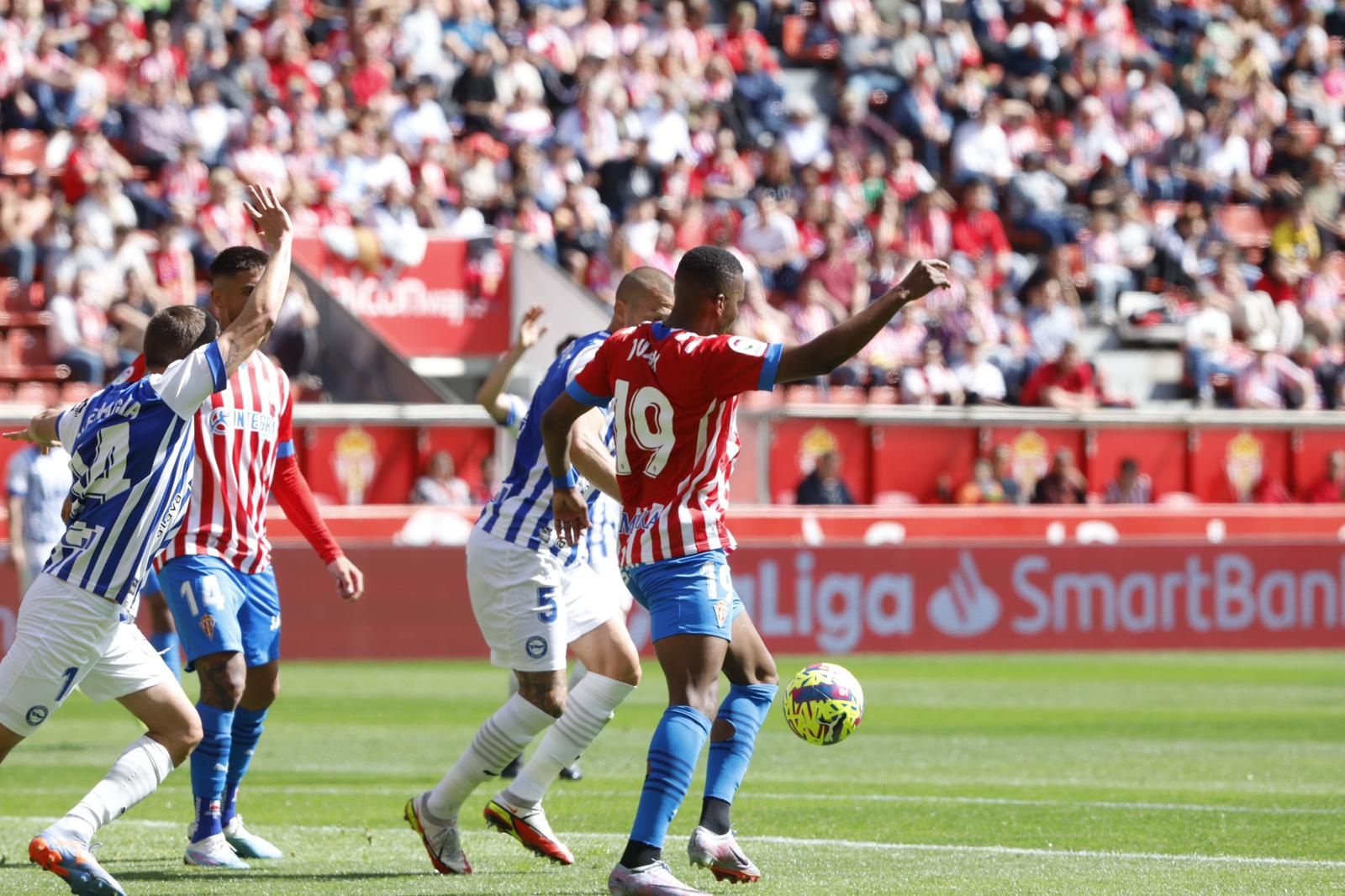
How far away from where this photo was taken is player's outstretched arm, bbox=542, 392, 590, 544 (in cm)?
703

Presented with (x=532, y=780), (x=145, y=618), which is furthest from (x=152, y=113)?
(x=532, y=780)

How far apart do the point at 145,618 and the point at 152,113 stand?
7.49 meters

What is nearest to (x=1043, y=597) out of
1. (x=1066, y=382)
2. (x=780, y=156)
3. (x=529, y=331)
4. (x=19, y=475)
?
(x=1066, y=382)

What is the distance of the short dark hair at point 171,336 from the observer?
687cm

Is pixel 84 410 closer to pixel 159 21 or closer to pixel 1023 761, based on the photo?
pixel 1023 761

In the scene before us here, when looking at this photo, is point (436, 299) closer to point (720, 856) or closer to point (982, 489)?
point (982, 489)

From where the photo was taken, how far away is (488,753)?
7.60 meters

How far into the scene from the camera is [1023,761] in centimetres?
1170

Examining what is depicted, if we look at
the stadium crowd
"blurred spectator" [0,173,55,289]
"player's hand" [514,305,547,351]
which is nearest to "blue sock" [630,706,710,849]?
"player's hand" [514,305,547,351]

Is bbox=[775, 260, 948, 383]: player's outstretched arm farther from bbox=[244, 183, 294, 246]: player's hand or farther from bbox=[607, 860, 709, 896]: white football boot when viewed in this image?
bbox=[244, 183, 294, 246]: player's hand

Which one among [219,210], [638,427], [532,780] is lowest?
[532,780]

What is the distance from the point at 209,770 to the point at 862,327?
332cm

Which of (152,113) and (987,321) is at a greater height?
(152,113)

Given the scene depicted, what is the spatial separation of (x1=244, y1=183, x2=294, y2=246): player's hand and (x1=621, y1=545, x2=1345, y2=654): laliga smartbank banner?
41.2 feet
